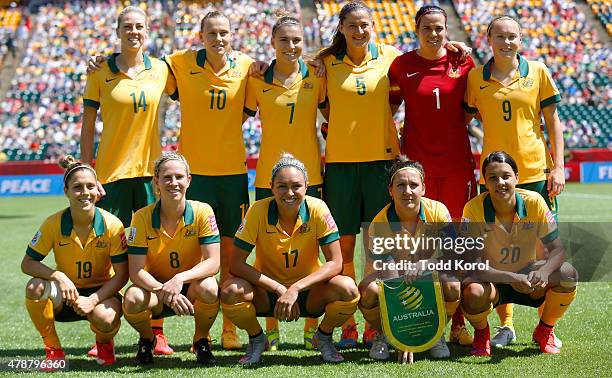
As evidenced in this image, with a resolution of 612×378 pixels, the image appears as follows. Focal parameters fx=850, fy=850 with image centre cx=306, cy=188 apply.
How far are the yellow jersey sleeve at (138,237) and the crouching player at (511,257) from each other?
1.83 metres

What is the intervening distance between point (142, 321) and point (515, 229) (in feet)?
7.23

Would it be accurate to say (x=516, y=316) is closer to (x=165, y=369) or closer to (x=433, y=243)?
(x=433, y=243)

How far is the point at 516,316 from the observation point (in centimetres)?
623

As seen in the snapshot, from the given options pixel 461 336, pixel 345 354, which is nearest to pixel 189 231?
pixel 345 354

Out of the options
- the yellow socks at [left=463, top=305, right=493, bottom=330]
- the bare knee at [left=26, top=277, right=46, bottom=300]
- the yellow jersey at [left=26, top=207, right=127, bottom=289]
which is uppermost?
the yellow jersey at [left=26, top=207, right=127, bottom=289]

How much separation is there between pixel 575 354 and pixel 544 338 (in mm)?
207

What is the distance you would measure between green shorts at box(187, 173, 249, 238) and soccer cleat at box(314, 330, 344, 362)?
1.09 metres

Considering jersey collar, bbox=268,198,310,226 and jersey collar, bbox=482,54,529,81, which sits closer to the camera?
jersey collar, bbox=268,198,310,226

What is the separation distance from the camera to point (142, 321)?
4.79 metres

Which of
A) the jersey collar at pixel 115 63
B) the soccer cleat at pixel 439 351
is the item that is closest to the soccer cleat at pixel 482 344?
the soccer cleat at pixel 439 351

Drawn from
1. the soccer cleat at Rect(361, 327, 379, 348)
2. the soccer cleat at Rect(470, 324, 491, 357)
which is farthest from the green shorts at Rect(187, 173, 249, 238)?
the soccer cleat at Rect(470, 324, 491, 357)

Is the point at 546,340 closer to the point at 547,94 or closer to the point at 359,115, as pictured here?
the point at 547,94

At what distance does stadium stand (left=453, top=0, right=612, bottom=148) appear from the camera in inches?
957

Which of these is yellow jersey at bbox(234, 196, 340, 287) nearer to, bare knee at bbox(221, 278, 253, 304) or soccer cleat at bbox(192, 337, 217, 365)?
bare knee at bbox(221, 278, 253, 304)
